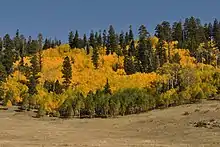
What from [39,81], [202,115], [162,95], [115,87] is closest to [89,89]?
[115,87]

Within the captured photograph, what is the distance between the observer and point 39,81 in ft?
422

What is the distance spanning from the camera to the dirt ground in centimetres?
4088

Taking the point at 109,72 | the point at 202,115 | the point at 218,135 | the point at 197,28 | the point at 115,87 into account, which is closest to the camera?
the point at 218,135

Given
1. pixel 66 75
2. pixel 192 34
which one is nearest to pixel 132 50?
pixel 192 34

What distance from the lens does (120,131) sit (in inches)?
2482

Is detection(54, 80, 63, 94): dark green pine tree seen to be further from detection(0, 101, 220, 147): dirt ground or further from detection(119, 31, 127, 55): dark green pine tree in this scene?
detection(119, 31, 127, 55): dark green pine tree

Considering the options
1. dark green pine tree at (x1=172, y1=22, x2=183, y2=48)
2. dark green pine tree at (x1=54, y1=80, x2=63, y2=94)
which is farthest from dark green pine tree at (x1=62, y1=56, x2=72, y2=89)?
dark green pine tree at (x1=172, y1=22, x2=183, y2=48)

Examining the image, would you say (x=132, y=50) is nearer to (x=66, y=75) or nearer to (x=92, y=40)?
(x=92, y=40)

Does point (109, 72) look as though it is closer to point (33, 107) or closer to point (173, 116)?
point (33, 107)

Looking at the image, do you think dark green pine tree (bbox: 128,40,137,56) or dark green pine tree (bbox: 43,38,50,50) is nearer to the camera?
dark green pine tree (bbox: 128,40,137,56)

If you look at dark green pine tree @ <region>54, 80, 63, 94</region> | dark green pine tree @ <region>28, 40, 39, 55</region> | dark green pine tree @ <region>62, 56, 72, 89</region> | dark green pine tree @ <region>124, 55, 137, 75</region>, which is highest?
dark green pine tree @ <region>28, 40, 39, 55</region>

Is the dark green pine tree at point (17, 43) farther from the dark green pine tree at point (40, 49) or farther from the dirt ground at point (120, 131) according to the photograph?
the dirt ground at point (120, 131)

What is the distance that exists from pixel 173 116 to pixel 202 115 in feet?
26.9

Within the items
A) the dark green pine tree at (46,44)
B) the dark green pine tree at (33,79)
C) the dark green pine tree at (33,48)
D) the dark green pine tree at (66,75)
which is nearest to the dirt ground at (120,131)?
the dark green pine tree at (33,79)
